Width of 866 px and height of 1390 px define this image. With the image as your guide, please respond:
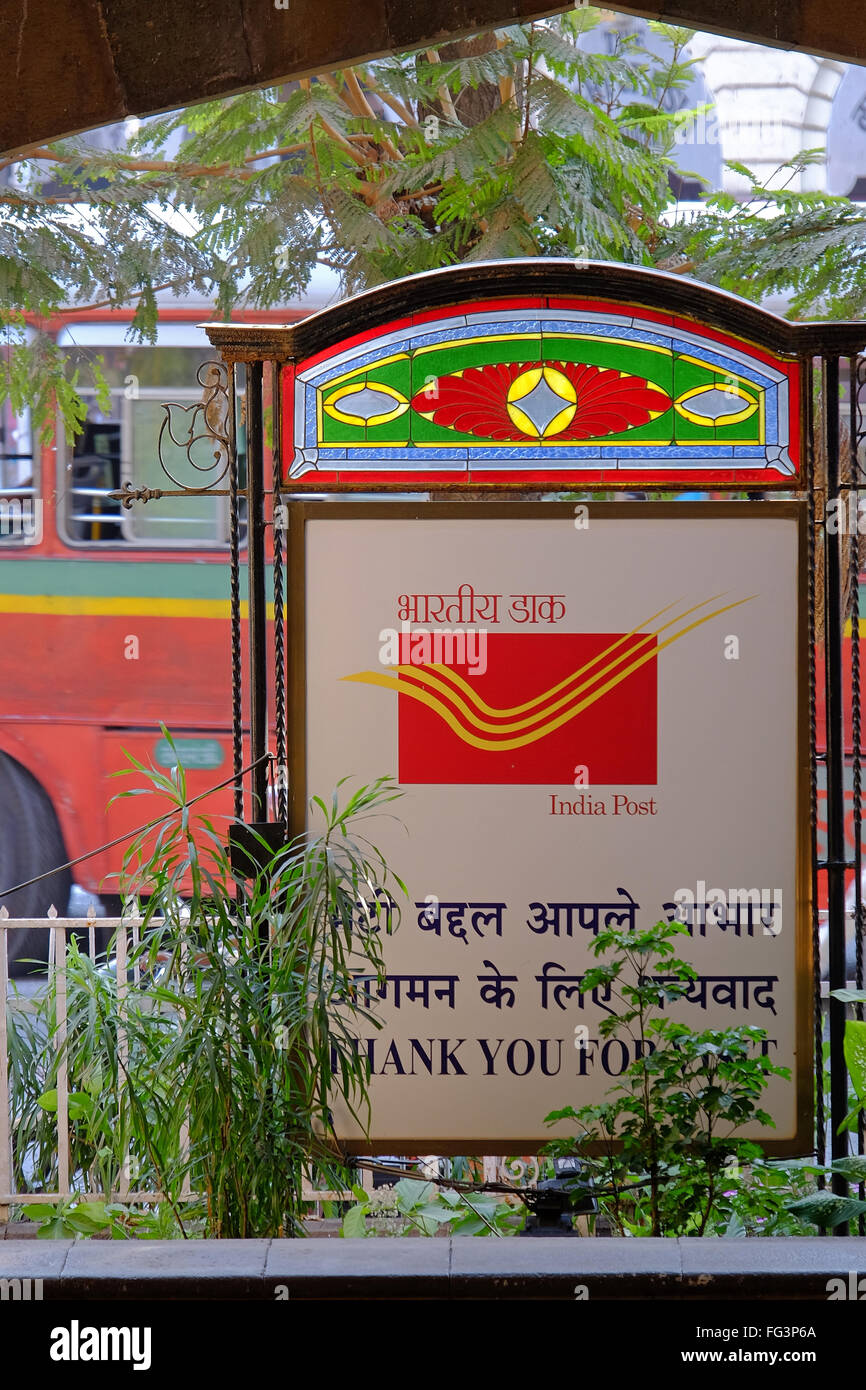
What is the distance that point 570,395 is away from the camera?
380 cm

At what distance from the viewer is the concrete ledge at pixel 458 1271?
109 inches

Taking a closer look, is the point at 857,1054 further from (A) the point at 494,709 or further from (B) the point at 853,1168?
(A) the point at 494,709

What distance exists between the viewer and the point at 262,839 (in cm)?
359

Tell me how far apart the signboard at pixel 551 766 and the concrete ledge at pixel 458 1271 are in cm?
93

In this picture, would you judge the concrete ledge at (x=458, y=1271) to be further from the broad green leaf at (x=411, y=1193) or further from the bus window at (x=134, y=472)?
the bus window at (x=134, y=472)

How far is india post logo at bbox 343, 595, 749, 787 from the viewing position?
3830 millimetres

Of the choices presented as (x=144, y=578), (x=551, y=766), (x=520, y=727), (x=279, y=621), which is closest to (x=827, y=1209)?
(x=551, y=766)

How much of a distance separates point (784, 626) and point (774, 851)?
0.69 metres

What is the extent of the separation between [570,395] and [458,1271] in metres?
2.45

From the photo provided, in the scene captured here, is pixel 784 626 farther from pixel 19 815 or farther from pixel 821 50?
pixel 19 815

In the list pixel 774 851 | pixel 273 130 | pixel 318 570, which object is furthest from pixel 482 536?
pixel 273 130

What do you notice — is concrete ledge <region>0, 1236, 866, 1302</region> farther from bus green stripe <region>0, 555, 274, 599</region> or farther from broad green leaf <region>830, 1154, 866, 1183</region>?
bus green stripe <region>0, 555, 274, 599</region>

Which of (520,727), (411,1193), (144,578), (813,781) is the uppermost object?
(144,578)

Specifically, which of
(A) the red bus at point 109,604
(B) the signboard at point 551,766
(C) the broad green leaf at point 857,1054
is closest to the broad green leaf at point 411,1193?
(B) the signboard at point 551,766
